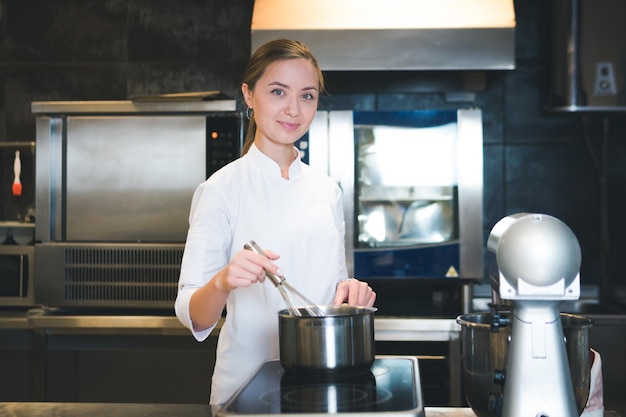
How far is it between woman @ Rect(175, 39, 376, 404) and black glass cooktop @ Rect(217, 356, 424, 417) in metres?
0.38

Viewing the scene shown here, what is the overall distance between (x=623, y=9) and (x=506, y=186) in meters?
0.86

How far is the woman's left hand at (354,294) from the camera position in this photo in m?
1.59

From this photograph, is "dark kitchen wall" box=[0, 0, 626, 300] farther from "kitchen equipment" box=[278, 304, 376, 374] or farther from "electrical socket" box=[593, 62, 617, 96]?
"kitchen equipment" box=[278, 304, 376, 374]

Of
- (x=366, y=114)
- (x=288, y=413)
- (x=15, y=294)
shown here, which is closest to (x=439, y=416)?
(x=288, y=413)

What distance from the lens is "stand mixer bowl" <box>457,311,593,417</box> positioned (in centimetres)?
110

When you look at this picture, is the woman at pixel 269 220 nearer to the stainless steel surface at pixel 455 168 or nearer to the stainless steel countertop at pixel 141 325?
the stainless steel countertop at pixel 141 325

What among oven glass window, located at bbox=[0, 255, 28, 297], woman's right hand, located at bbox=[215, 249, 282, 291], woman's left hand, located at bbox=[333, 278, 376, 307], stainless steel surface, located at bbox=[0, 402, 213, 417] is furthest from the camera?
oven glass window, located at bbox=[0, 255, 28, 297]

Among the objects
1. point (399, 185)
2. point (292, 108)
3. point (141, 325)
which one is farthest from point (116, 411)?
point (399, 185)

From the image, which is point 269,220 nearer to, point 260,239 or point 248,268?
point 260,239

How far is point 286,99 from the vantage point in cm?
165

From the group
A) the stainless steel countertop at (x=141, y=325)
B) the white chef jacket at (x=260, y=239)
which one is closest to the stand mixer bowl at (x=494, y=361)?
the white chef jacket at (x=260, y=239)

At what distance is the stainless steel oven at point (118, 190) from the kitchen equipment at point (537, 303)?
1961mm

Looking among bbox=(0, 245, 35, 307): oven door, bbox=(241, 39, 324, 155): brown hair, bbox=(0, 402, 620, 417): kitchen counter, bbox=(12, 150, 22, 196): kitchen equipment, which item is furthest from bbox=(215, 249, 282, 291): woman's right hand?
bbox=(12, 150, 22, 196): kitchen equipment

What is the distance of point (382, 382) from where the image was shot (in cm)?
116
